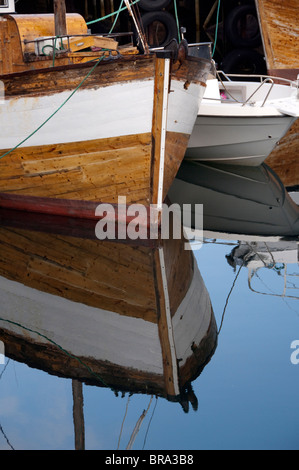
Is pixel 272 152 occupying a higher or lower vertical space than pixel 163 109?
lower

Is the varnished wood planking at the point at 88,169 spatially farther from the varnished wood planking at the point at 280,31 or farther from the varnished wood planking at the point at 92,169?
the varnished wood planking at the point at 280,31

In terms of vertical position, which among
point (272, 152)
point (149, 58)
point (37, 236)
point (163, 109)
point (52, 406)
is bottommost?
point (272, 152)

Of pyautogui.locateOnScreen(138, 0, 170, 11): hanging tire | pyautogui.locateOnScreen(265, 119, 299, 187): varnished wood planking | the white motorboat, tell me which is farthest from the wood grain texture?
pyautogui.locateOnScreen(138, 0, 170, 11): hanging tire

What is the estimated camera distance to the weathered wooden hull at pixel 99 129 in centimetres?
814

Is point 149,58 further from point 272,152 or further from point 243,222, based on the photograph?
point 272,152

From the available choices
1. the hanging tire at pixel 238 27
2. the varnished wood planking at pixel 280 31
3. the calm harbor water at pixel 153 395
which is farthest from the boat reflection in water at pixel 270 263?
the hanging tire at pixel 238 27

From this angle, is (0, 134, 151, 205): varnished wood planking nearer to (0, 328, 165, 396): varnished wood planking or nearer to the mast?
Answer: the mast

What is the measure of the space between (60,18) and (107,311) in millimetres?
A: 4183

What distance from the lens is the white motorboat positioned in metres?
11.6
